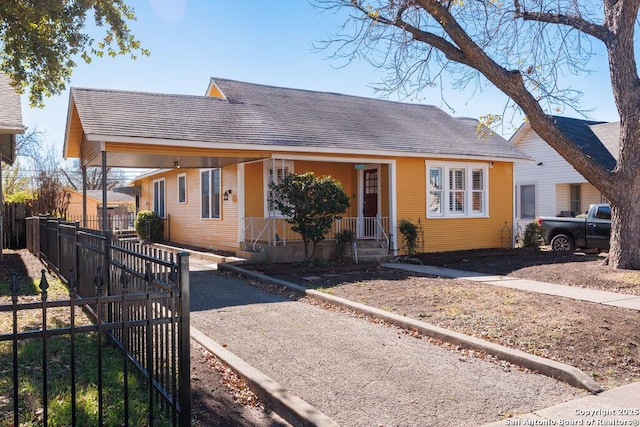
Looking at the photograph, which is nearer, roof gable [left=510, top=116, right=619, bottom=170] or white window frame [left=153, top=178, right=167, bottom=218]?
white window frame [left=153, top=178, right=167, bottom=218]

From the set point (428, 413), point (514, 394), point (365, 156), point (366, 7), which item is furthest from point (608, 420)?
point (365, 156)

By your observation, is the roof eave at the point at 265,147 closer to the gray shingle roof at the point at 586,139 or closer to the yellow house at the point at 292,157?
the yellow house at the point at 292,157

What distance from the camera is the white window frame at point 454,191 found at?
17.3m

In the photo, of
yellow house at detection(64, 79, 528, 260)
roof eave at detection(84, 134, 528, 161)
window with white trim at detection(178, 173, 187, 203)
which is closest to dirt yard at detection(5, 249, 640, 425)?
yellow house at detection(64, 79, 528, 260)

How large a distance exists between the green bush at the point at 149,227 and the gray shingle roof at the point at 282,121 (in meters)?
7.94

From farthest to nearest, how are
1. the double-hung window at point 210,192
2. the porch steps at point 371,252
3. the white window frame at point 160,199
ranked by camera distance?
the white window frame at point 160,199
the double-hung window at point 210,192
the porch steps at point 371,252

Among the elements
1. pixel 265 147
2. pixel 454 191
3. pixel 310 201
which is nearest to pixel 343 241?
pixel 310 201

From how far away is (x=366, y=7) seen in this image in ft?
37.6

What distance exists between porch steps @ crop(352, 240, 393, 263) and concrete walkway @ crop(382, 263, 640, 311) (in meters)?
1.20

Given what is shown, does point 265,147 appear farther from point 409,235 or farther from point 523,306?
point 523,306

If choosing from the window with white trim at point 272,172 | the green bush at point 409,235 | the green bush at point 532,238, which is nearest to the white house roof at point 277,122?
the window with white trim at point 272,172

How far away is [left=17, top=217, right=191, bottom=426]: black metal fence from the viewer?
3.30 meters

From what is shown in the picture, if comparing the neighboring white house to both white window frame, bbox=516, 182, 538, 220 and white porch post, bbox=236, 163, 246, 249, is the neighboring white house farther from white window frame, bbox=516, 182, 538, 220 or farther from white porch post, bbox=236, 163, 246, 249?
white porch post, bbox=236, 163, 246, 249

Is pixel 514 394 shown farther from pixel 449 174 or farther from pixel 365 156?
pixel 449 174
